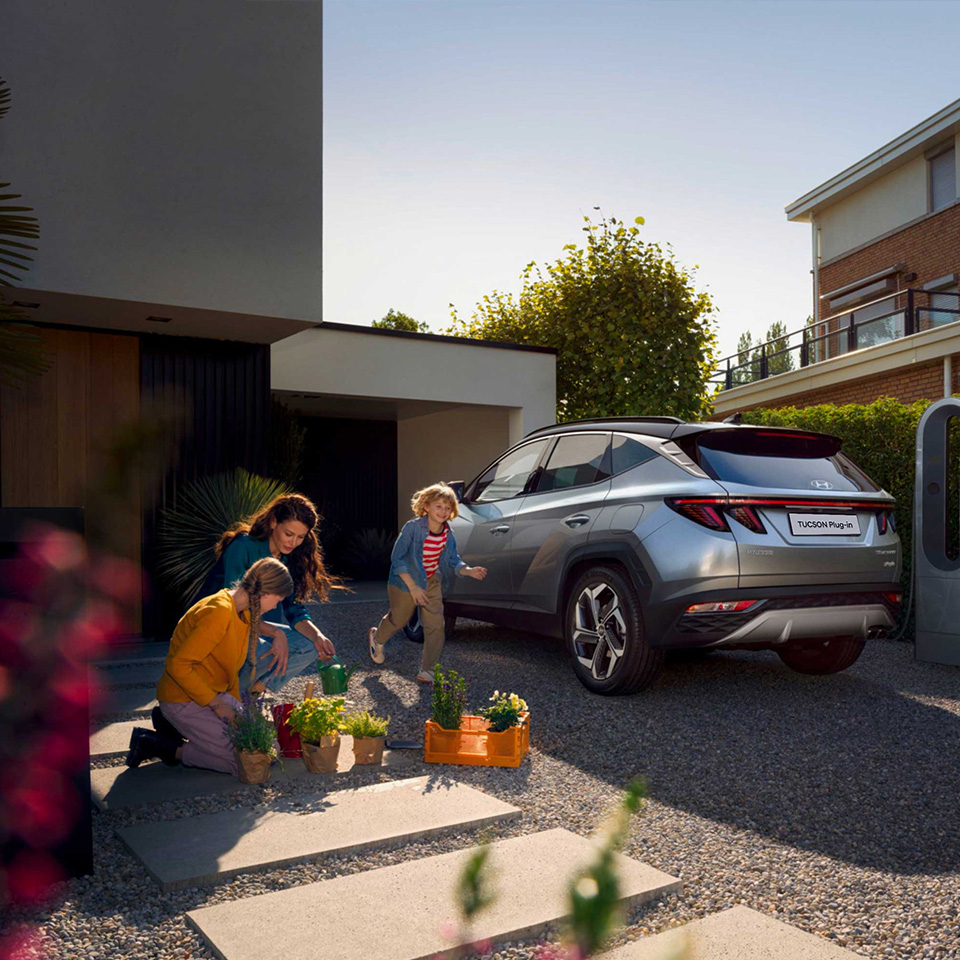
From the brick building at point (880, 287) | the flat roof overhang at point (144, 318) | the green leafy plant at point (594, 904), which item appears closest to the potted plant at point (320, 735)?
the green leafy plant at point (594, 904)

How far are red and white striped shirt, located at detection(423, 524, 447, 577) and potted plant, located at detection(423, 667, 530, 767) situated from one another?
1861 mm

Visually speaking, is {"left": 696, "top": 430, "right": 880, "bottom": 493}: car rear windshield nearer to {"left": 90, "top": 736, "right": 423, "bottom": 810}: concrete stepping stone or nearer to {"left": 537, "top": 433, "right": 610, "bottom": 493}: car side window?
{"left": 537, "top": 433, "right": 610, "bottom": 493}: car side window

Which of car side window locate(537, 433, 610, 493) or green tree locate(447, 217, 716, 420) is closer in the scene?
car side window locate(537, 433, 610, 493)

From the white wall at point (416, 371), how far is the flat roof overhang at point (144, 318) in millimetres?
1643

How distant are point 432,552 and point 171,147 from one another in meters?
4.33

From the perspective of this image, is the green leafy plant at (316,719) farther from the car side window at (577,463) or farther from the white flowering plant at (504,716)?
the car side window at (577,463)

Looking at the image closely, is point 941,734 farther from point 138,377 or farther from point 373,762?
point 138,377

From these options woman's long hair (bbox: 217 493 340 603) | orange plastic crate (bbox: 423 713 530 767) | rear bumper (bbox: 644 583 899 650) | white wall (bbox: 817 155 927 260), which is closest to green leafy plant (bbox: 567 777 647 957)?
orange plastic crate (bbox: 423 713 530 767)

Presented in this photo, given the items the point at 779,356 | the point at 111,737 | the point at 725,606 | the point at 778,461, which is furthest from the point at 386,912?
the point at 779,356

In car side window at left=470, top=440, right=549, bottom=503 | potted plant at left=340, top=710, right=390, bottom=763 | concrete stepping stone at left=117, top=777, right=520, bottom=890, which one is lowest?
concrete stepping stone at left=117, top=777, right=520, bottom=890

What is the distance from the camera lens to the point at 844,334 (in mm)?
18953

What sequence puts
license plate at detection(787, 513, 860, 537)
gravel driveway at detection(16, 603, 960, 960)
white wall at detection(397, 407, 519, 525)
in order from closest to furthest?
gravel driveway at detection(16, 603, 960, 960) < license plate at detection(787, 513, 860, 537) < white wall at detection(397, 407, 519, 525)

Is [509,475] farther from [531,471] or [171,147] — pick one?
[171,147]

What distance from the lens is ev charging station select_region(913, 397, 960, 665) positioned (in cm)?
741
